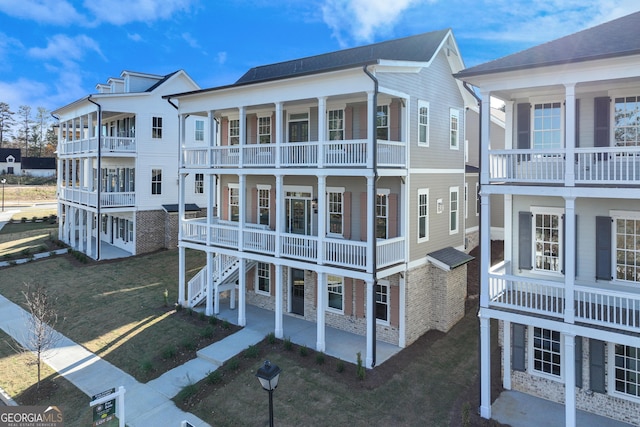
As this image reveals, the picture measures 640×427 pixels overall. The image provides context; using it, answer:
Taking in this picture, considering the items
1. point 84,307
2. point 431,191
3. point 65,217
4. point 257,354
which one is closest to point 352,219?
point 431,191

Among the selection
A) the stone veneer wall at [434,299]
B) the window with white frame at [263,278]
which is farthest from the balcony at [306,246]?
the window with white frame at [263,278]

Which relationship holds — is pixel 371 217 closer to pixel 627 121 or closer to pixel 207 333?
pixel 627 121

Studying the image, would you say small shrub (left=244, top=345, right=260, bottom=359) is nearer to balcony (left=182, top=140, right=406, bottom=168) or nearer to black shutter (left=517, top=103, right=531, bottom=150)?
balcony (left=182, top=140, right=406, bottom=168)

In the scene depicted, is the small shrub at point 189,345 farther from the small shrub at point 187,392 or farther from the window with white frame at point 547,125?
the window with white frame at point 547,125

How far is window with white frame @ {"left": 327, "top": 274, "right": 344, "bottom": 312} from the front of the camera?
16.5 meters

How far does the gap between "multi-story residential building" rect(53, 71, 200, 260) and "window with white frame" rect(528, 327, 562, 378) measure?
22913 mm

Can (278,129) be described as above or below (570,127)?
above

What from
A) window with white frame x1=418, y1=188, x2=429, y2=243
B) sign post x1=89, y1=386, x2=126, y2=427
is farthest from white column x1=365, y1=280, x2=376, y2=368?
sign post x1=89, y1=386, x2=126, y2=427

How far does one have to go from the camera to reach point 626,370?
10.3 meters

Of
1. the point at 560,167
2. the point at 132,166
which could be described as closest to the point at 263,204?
the point at 560,167

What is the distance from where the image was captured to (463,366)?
13.4 m

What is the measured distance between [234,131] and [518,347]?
14.8 meters

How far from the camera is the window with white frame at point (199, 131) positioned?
102 ft

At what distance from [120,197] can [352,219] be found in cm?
1767
